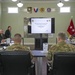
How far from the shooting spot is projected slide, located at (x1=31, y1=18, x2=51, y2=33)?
8271 mm

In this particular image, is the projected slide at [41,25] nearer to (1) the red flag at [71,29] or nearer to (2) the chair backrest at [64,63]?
(1) the red flag at [71,29]

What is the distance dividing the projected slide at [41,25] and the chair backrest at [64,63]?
5.07 meters

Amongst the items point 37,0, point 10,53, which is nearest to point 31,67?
point 10,53

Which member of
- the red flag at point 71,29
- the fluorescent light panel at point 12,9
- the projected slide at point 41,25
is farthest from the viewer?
the fluorescent light panel at point 12,9

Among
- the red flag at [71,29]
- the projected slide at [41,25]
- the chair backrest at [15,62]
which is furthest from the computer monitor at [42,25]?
the chair backrest at [15,62]

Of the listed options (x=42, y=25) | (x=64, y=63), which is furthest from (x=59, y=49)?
(x=42, y=25)

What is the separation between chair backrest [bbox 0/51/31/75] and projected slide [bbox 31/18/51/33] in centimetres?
501

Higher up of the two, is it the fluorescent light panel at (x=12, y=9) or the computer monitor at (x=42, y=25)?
the fluorescent light panel at (x=12, y=9)

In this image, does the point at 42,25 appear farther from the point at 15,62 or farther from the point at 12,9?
the point at 15,62

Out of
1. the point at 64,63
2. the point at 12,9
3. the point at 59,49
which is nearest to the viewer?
the point at 64,63

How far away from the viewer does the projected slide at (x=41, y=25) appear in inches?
326

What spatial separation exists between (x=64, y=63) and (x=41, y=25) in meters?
5.09

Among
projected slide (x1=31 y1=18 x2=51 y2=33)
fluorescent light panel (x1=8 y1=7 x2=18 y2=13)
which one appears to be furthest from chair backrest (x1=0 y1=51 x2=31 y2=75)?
fluorescent light panel (x1=8 y1=7 x2=18 y2=13)

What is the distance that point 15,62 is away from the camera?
10.8ft
